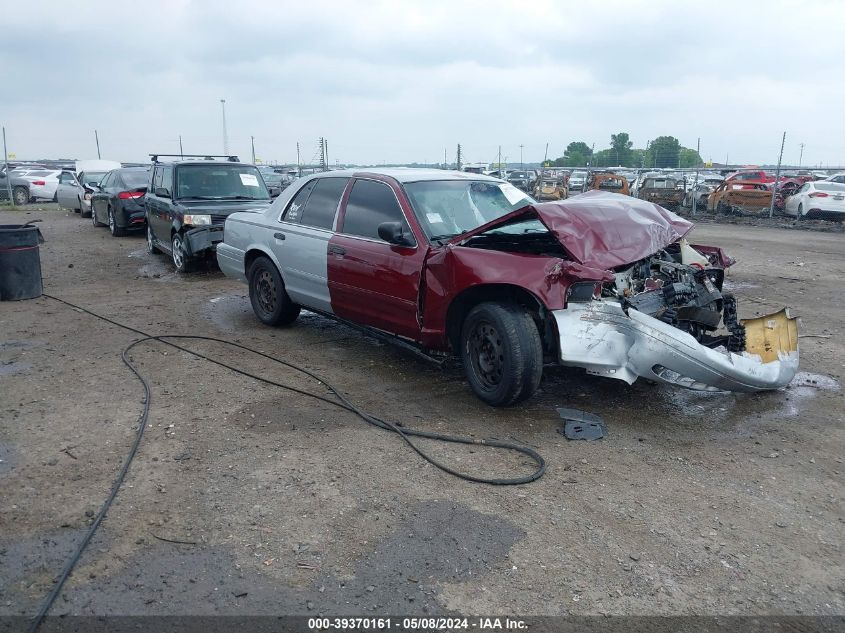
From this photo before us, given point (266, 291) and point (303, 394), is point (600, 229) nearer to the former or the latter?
point (303, 394)

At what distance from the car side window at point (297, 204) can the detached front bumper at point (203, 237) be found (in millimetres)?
3586

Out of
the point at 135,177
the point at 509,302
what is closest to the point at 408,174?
the point at 509,302

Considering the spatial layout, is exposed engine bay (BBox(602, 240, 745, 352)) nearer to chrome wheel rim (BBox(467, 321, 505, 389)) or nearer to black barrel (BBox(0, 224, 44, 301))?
chrome wheel rim (BBox(467, 321, 505, 389))

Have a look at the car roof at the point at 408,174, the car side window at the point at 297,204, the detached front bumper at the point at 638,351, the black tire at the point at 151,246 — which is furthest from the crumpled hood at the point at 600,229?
the black tire at the point at 151,246

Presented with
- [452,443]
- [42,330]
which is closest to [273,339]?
[42,330]

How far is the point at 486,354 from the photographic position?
477 cm

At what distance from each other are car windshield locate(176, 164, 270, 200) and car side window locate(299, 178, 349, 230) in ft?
15.0

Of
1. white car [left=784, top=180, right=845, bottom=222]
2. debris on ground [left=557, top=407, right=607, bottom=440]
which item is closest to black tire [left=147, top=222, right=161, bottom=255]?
debris on ground [left=557, top=407, right=607, bottom=440]

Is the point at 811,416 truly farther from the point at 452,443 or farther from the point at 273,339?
the point at 273,339

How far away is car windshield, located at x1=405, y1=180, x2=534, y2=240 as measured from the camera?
17.5ft

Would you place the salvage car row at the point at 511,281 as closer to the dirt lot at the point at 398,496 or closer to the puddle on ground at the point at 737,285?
the dirt lot at the point at 398,496

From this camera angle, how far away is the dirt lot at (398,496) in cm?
287

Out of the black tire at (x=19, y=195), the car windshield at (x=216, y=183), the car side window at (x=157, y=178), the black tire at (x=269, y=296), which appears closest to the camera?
the black tire at (x=269, y=296)

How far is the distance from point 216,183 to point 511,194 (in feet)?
20.4
